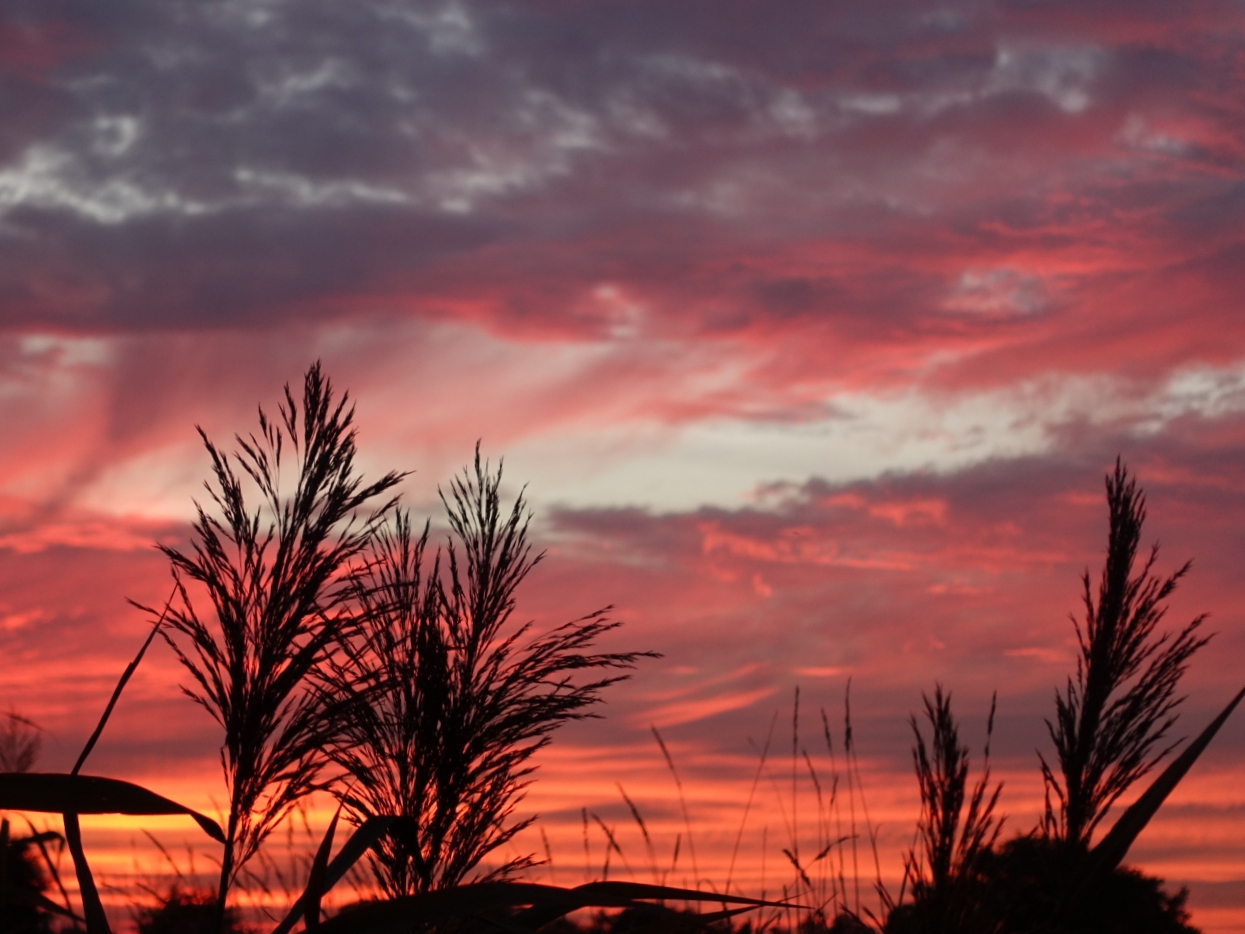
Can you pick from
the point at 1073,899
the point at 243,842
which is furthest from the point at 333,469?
the point at 1073,899

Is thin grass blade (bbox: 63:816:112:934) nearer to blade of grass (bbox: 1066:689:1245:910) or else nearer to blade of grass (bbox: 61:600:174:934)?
blade of grass (bbox: 61:600:174:934)

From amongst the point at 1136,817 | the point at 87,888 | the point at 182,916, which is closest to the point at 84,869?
the point at 87,888

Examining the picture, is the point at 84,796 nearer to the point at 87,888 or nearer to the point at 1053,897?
the point at 87,888

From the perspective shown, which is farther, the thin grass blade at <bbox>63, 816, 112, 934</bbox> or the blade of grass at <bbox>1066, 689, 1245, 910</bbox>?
the thin grass blade at <bbox>63, 816, 112, 934</bbox>

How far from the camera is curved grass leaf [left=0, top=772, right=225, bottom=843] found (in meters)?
1.66

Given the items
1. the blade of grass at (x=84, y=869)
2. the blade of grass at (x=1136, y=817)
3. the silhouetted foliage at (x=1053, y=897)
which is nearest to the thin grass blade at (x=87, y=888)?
the blade of grass at (x=84, y=869)

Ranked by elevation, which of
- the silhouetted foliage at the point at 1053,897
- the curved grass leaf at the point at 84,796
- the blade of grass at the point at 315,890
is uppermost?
the curved grass leaf at the point at 84,796

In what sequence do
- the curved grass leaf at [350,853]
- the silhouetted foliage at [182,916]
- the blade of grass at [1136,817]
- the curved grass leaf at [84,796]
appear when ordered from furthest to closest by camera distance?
the silhouetted foliage at [182,916] → the curved grass leaf at [350,853] → the curved grass leaf at [84,796] → the blade of grass at [1136,817]

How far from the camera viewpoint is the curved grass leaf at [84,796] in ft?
5.46

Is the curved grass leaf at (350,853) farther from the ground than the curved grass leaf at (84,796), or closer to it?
closer to it

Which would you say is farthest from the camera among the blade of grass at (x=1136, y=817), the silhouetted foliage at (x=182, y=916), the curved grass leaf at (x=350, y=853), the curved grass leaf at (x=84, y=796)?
the silhouetted foliage at (x=182, y=916)

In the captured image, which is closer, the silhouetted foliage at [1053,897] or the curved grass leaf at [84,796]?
the curved grass leaf at [84,796]

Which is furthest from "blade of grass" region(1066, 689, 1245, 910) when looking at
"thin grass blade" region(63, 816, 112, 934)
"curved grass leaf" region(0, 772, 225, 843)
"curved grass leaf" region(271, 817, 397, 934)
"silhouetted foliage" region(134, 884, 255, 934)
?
"silhouetted foliage" region(134, 884, 255, 934)

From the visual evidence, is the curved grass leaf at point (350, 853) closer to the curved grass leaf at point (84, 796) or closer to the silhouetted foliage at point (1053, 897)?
the curved grass leaf at point (84, 796)
